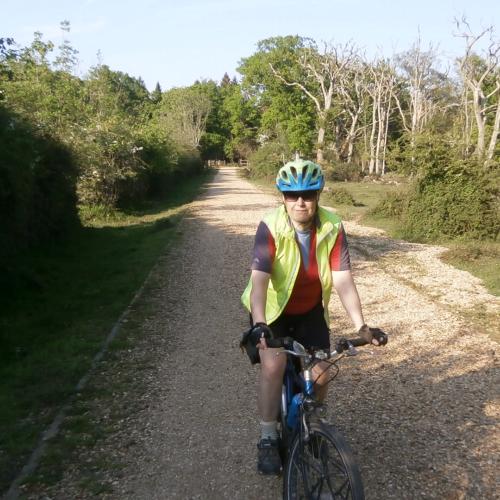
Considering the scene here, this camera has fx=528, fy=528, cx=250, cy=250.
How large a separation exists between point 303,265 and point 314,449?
3.52 feet

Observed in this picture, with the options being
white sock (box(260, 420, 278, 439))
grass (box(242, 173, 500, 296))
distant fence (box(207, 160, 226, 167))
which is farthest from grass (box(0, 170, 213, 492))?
distant fence (box(207, 160, 226, 167))

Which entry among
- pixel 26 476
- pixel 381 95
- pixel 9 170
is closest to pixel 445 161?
pixel 9 170

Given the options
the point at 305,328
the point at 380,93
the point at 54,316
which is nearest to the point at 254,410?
the point at 305,328

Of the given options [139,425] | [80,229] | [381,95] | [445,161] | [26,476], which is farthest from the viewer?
[381,95]

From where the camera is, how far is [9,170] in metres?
8.02

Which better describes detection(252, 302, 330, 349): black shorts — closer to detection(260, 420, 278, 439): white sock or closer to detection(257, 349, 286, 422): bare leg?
detection(257, 349, 286, 422): bare leg

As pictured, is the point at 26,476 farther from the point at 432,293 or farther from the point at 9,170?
the point at 432,293

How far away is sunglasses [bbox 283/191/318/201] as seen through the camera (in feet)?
10.5

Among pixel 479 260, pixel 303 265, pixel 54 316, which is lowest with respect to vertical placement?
pixel 479 260

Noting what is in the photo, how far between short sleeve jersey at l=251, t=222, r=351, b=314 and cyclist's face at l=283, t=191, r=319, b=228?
4.1 inches

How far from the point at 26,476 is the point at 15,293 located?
5.06 meters

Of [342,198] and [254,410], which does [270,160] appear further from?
[254,410]

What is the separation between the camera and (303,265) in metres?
3.29

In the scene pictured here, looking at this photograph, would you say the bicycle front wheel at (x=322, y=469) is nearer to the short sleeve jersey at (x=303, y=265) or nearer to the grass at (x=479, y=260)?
the short sleeve jersey at (x=303, y=265)
